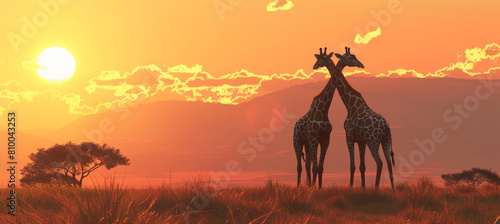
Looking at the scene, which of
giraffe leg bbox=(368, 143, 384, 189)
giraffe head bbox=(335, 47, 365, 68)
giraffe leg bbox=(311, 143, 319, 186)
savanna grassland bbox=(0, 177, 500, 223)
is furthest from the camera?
giraffe head bbox=(335, 47, 365, 68)

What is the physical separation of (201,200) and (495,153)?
503ft

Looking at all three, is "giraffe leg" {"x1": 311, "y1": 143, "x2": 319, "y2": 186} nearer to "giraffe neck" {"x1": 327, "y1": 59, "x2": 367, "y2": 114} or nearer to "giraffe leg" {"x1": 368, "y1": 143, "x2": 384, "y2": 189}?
"giraffe leg" {"x1": 368, "y1": 143, "x2": 384, "y2": 189}

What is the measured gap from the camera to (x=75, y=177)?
1323 inches

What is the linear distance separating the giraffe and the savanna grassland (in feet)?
2.82

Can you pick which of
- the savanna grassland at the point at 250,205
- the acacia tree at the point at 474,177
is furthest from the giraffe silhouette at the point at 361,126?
the acacia tree at the point at 474,177

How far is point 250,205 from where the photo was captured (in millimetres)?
10008

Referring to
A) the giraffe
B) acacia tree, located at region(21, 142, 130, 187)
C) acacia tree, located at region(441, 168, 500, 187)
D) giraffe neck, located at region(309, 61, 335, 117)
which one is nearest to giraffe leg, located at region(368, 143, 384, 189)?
the giraffe

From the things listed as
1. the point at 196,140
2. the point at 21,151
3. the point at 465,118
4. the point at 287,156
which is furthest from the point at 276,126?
the point at 21,151

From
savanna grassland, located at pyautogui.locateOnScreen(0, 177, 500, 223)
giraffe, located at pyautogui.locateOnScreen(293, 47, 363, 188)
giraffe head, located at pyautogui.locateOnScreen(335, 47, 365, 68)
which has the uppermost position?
giraffe head, located at pyautogui.locateOnScreen(335, 47, 365, 68)

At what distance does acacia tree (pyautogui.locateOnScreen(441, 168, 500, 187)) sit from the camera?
32.0 metres

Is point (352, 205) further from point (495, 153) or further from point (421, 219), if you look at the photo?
point (495, 153)

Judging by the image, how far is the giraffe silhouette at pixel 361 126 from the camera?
14.2m

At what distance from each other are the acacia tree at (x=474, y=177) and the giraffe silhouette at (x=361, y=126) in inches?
757

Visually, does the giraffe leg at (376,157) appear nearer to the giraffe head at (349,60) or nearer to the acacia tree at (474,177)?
the giraffe head at (349,60)
